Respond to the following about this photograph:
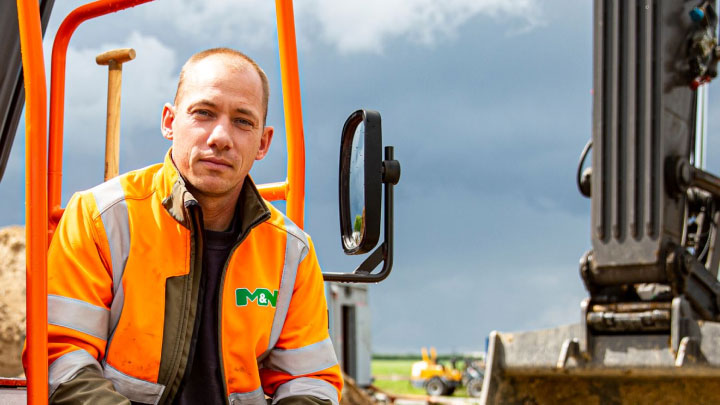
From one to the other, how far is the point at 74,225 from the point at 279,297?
54cm

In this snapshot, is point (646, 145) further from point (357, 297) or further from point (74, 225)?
point (357, 297)

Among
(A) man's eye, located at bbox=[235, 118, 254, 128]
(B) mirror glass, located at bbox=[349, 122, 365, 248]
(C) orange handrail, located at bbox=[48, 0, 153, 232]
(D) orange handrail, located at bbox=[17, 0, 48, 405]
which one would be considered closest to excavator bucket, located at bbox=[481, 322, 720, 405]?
(B) mirror glass, located at bbox=[349, 122, 365, 248]

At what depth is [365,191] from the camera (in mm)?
1918

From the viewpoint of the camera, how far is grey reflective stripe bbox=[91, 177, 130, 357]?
5.97ft

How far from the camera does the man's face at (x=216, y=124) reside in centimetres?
187

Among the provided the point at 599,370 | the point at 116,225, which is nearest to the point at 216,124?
the point at 116,225

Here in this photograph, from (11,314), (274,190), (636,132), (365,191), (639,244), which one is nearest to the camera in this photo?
(365,191)

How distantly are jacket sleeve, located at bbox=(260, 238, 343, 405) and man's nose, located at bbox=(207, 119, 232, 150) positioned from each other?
0.45 m

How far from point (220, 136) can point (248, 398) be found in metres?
0.65

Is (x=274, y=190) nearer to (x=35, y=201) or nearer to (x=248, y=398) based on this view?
(x=248, y=398)

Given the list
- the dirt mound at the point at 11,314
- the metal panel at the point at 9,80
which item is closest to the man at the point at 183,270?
the metal panel at the point at 9,80

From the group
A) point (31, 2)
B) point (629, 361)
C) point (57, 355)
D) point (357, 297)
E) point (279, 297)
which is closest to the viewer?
point (31, 2)

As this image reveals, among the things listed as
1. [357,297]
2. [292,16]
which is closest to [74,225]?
[292,16]

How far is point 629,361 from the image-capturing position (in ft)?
15.8
